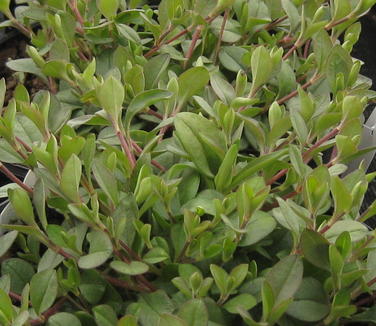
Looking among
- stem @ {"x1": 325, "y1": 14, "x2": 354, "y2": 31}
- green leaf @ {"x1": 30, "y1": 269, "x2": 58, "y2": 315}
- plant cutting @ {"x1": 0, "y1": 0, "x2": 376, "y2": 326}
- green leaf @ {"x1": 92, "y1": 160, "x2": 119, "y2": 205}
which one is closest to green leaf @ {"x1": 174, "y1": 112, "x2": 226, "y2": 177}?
plant cutting @ {"x1": 0, "y1": 0, "x2": 376, "y2": 326}

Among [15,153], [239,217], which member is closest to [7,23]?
[15,153]

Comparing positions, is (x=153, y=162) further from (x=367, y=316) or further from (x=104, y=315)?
(x=367, y=316)

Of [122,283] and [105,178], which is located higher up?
[105,178]

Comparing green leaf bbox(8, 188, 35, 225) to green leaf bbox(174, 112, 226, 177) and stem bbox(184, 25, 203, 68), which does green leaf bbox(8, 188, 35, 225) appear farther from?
stem bbox(184, 25, 203, 68)

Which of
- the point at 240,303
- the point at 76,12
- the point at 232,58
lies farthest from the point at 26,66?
the point at 240,303

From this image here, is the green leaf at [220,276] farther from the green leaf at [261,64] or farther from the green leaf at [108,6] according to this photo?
the green leaf at [108,6]
